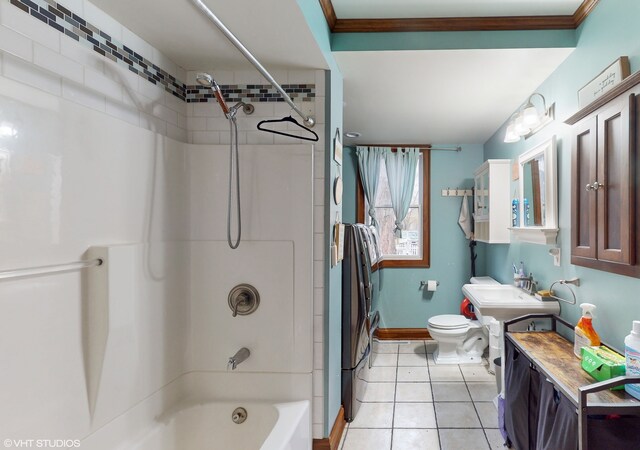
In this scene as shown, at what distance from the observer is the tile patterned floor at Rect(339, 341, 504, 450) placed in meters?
2.24

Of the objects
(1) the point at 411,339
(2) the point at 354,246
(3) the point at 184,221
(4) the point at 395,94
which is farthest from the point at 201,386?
(1) the point at 411,339

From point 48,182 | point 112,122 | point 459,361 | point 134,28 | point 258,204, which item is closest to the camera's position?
point 48,182

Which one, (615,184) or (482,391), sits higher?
(615,184)

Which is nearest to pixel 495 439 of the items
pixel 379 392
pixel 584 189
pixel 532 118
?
pixel 379 392

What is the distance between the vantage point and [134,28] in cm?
156

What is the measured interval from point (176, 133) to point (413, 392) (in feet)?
8.51

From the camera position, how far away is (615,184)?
148 cm

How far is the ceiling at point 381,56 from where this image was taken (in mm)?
1467

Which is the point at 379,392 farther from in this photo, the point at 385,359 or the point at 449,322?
the point at 449,322

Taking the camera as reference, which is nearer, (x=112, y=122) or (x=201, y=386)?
(x=112, y=122)

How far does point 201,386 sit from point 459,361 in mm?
2550

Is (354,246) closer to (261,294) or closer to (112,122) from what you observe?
(261,294)

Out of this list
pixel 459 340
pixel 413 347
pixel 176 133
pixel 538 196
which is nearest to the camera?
pixel 176 133

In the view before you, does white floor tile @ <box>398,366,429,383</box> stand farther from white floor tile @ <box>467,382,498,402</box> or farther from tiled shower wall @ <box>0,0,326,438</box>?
tiled shower wall @ <box>0,0,326,438</box>
